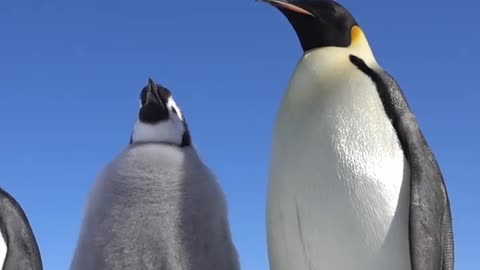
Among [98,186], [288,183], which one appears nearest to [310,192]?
[288,183]

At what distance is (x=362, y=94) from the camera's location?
4.17 meters

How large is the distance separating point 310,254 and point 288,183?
1.23 ft

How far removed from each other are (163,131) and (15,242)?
1.17 meters

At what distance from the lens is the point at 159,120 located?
4766 millimetres

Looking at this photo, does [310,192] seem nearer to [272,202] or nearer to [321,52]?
[272,202]

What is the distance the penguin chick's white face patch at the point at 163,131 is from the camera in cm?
476

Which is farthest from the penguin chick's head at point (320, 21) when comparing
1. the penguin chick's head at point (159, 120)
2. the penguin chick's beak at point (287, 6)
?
the penguin chick's head at point (159, 120)

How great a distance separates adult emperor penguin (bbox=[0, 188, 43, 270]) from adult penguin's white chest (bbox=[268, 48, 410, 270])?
166cm

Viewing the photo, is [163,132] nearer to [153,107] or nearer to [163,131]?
[163,131]

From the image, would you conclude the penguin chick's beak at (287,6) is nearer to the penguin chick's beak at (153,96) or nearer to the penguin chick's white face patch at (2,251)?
the penguin chick's beak at (153,96)

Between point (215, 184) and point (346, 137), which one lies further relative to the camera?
point (215, 184)

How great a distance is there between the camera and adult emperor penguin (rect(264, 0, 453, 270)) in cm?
390

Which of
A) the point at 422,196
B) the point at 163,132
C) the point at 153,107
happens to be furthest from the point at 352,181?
the point at 153,107

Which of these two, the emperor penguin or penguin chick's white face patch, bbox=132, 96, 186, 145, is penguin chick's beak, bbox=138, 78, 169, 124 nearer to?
penguin chick's white face patch, bbox=132, 96, 186, 145
